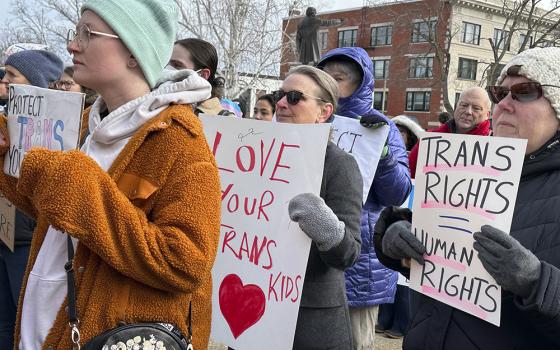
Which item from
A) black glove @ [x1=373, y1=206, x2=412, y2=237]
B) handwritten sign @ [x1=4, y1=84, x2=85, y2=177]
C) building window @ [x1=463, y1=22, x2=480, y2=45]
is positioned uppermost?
building window @ [x1=463, y1=22, x2=480, y2=45]

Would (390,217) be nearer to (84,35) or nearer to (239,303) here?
(239,303)

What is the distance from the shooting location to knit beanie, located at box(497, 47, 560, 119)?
1651 millimetres

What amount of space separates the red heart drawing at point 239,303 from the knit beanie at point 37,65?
74.7 inches

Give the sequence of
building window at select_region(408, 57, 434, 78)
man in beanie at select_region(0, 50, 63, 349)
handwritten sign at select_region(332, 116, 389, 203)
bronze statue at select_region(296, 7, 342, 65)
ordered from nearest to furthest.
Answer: man in beanie at select_region(0, 50, 63, 349) → handwritten sign at select_region(332, 116, 389, 203) → bronze statue at select_region(296, 7, 342, 65) → building window at select_region(408, 57, 434, 78)

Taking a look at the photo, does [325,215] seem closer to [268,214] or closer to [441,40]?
[268,214]

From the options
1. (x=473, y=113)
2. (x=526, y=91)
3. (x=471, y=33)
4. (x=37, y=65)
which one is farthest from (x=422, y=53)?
(x=526, y=91)

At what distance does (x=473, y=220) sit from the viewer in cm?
162

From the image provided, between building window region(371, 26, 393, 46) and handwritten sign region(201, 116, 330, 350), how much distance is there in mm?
44439

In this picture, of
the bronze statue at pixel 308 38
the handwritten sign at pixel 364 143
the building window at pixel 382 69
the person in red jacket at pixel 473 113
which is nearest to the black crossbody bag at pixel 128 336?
the handwritten sign at pixel 364 143

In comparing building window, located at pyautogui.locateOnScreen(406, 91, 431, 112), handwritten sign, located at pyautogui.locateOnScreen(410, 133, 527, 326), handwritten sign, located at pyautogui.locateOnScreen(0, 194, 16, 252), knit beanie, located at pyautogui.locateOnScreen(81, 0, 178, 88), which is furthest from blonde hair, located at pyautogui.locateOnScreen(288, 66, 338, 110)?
building window, located at pyautogui.locateOnScreen(406, 91, 431, 112)

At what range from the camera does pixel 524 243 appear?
63.1 inches

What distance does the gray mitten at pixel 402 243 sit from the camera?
178 cm

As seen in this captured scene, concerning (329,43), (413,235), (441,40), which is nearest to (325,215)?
(413,235)

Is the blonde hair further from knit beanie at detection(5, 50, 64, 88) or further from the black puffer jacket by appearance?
knit beanie at detection(5, 50, 64, 88)
